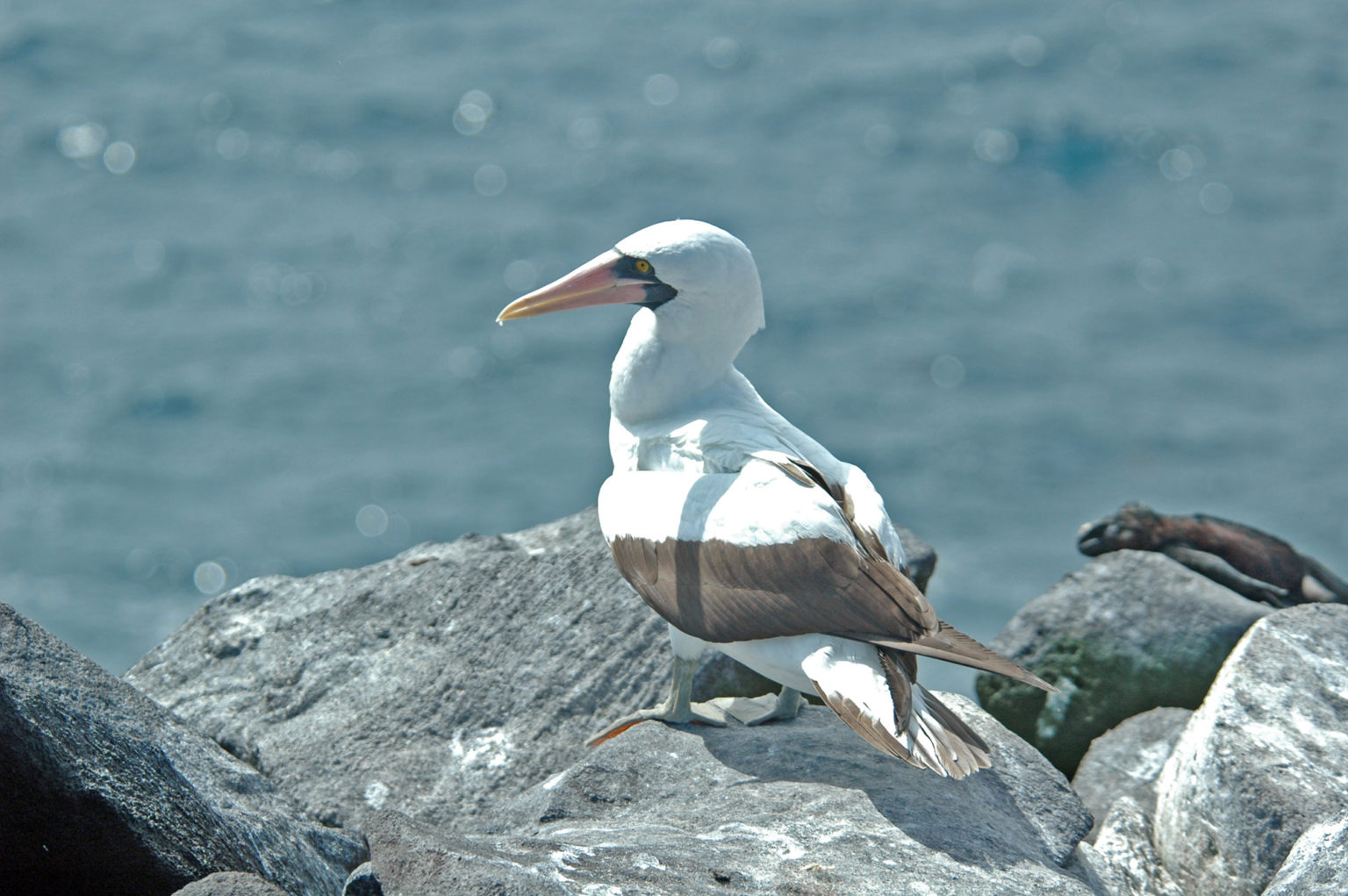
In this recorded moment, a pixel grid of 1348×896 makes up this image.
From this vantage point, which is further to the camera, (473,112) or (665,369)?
(473,112)

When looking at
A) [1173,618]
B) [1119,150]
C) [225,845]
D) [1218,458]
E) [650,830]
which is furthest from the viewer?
[1119,150]

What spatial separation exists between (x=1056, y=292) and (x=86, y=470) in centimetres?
1090

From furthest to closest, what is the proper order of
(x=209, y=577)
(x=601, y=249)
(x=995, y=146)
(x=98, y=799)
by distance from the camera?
(x=995, y=146)
(x=601, y=249)
(x=209, y=577)
(x=98, y=799)

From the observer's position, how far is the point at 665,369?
5.56 metres

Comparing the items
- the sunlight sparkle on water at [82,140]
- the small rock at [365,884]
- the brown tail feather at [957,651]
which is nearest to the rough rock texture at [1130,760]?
the brown tail feather at [957,651]

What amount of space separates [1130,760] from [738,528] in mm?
2304

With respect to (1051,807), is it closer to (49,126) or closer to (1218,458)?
(1218,458)

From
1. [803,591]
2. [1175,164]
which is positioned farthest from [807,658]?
[1175,164]

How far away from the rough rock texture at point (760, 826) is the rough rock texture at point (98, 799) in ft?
1.93

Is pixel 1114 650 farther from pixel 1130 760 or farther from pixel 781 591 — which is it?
pixel 781 591

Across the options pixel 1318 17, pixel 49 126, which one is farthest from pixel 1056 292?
pixel 49 126

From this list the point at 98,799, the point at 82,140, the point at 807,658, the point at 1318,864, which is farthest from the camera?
the point at 82,140

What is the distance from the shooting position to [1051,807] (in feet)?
15.6

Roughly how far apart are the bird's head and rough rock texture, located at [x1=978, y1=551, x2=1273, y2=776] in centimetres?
235
